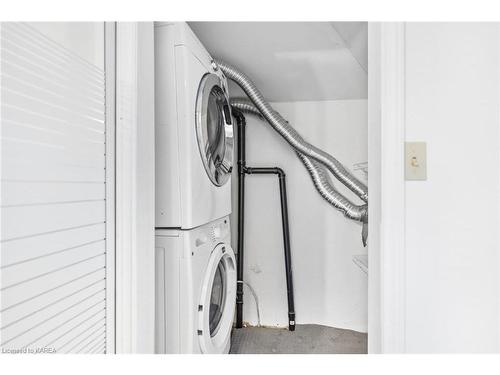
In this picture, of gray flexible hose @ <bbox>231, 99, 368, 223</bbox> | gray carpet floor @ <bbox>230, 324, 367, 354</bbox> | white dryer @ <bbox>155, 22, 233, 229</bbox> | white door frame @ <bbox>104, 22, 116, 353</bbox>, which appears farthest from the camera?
gray flexible hose @ <bbox>231, 99, 368, 223</bbox>

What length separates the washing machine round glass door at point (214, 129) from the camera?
5.00ft

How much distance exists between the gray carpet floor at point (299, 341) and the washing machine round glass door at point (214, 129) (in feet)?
3.81

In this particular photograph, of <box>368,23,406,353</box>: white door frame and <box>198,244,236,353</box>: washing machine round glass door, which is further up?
<box>368,23,406,353</box>: white door frame

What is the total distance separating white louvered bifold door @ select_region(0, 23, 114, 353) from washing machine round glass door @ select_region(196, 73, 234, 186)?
50 cm

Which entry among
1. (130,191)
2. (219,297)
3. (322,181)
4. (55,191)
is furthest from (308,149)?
(55,191)

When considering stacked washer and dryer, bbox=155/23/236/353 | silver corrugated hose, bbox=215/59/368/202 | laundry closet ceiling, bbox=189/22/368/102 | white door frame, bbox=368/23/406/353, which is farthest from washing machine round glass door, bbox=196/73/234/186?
white door frame, bbox=368/23/406/353

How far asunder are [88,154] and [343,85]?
175 cm

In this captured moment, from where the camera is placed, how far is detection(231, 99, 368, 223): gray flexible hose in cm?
230

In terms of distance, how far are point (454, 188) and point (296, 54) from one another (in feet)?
4.35

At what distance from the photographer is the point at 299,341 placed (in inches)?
90.2

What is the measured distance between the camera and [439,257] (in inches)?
38.2

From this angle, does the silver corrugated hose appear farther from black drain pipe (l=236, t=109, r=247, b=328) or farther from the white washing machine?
the white washing machine
